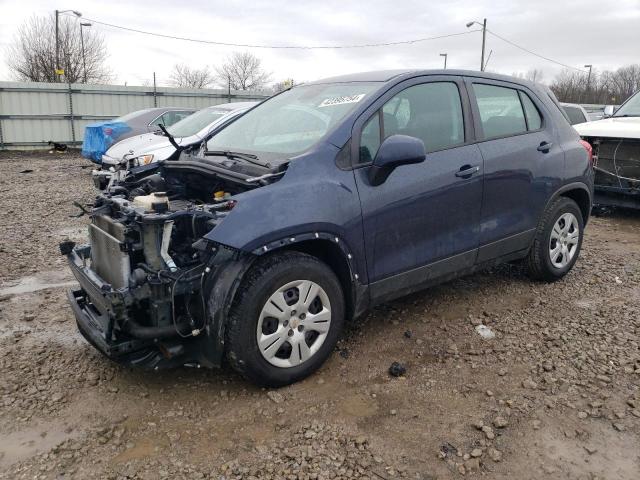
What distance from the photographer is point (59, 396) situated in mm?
3176

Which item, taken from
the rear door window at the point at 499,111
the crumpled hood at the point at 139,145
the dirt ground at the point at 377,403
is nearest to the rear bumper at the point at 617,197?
the dirt ground at the point at 377,403

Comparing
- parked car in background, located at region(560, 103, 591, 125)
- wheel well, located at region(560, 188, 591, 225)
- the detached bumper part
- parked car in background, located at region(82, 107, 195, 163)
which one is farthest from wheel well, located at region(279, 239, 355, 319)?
parked car in background, located at region(560, 103, 591, 125)

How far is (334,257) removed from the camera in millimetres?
3344

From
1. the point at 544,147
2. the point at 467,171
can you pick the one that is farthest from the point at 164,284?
the point at 544,147

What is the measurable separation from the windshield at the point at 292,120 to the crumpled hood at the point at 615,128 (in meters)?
5.22

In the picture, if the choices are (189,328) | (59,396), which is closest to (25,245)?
(59,396)

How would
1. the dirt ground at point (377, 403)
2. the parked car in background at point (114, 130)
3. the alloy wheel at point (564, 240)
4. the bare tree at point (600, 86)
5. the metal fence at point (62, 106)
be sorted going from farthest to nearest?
the bare tree at point (600, 86) → the metal fence at point (62, 106) → the parked car in background at point (114, 130) → the alloy wheel at point (564, 240) → the dirt ground at point (377, 403)

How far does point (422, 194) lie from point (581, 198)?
2.27m

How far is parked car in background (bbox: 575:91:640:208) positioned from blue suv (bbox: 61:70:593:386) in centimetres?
356

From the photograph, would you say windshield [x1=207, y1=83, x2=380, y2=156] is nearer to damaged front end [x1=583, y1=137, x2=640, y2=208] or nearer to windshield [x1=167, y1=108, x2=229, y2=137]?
windshield [x1=167, y1=108, x2=229, y2=137]

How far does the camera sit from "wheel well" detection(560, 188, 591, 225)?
4.94 m

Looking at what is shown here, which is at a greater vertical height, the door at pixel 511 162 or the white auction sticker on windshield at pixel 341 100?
the white auction sticker on windshield at pixel 341 100

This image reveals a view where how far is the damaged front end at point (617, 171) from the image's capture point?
7387 millimetres

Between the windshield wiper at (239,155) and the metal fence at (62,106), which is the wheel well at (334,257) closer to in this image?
the windshield wiper at (239,155)
